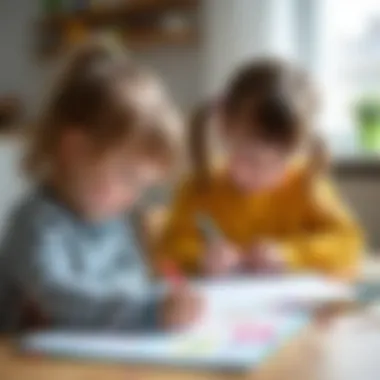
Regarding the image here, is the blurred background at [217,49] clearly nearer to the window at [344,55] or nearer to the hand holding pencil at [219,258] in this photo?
the window at [344,55]

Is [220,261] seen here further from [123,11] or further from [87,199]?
[123,11]

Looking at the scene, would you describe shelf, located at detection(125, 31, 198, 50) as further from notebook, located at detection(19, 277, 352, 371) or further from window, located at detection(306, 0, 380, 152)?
notebook, located at detection(19, 277, 352, 371)

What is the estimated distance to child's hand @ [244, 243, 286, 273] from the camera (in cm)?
143

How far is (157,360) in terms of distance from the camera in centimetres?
94

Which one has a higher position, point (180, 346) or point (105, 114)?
point (105, 114)

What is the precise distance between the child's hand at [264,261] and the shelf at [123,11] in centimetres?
149

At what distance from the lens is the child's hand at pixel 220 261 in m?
1.41

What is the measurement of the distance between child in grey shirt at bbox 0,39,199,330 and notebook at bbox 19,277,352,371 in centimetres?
4

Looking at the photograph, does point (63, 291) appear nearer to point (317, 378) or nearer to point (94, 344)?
point (94, 344)

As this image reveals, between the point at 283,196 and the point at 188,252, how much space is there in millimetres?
300

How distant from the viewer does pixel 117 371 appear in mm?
910

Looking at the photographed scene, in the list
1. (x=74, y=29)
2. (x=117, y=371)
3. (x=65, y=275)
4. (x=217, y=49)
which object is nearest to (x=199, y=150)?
(x=65, y=275)

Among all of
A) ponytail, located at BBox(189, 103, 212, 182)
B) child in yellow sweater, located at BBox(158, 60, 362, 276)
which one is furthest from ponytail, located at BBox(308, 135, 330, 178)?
ponytail, located at BBox(189, 103, 212, 182)

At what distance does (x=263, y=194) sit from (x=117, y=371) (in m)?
0.89
